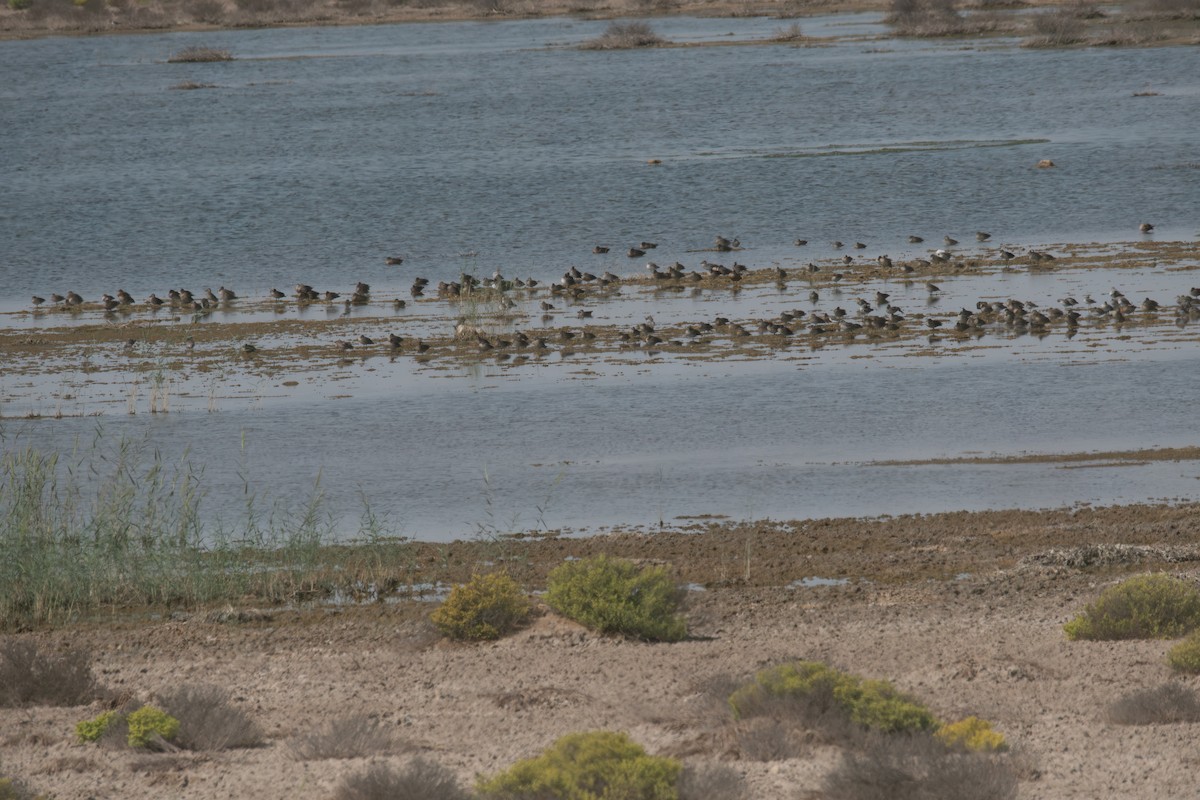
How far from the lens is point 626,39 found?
69.2m

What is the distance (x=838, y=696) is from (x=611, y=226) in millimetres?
27006

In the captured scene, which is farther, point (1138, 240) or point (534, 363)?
point (1138, 240)

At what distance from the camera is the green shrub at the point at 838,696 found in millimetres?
8273

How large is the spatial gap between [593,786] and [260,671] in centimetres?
419

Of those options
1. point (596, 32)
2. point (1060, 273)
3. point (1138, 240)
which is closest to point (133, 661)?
point (1060, 273)

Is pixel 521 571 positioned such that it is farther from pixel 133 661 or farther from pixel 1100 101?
pixel 1100 101

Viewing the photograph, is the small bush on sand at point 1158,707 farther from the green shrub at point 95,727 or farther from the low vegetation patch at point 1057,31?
the low vegetation patch at point 1057,31

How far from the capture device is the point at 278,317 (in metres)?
27.1

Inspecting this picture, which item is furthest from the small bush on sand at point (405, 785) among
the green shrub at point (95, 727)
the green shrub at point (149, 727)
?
the green shrub at point (95, 727)

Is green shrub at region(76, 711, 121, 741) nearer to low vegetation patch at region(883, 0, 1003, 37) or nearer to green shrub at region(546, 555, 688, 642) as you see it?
green shrub at region(546, 555, 688, 642)

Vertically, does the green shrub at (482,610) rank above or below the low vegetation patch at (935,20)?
below

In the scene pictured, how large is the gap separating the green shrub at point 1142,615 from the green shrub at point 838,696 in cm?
230

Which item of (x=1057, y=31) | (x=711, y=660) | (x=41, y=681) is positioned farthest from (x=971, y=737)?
(x=1057, y=31)

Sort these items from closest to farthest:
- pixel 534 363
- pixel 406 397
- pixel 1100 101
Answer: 1. pixel 406 397
2. pixel 534 363
3. pixel 1100 101
